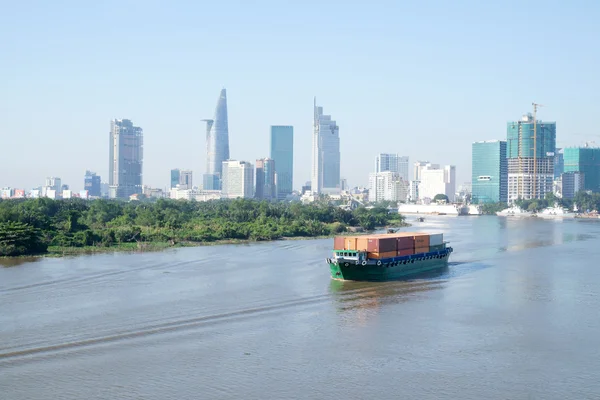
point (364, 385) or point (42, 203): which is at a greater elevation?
point (42, 203)

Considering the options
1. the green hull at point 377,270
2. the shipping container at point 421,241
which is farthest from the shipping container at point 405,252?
the shipping container at point 421,241

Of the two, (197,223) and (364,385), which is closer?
(364,385)

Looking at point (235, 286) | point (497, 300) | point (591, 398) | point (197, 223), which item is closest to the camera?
point (591, 398)

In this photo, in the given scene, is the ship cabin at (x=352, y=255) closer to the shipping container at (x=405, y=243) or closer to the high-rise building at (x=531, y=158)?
the shipping container at (x=405, y=243)

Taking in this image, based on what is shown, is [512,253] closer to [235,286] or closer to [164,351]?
[235,286]

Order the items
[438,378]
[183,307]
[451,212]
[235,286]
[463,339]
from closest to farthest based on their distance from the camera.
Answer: [438,378] < [463,339] < [183,307] < [235,286] < [451,212]

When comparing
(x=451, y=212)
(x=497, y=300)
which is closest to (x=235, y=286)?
(x=497, y=300)

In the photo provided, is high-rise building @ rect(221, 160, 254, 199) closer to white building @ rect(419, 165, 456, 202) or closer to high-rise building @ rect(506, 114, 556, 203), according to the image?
white building @ rect(419, 165, 456, 202)
